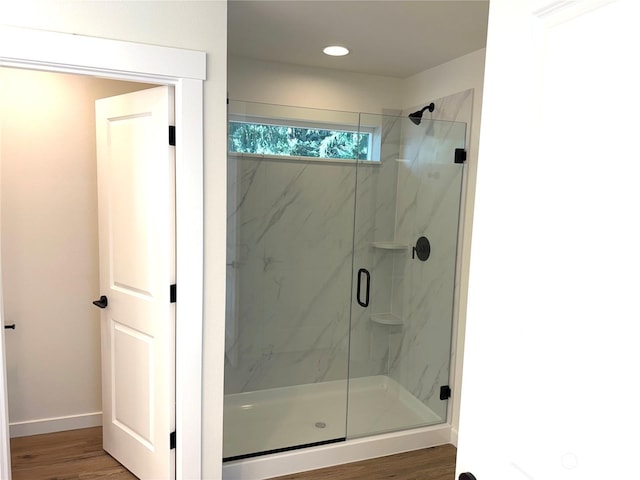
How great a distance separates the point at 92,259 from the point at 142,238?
2.85ft

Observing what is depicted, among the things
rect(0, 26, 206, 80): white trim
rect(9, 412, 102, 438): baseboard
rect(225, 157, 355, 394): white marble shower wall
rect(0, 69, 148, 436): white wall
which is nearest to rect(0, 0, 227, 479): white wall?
rect(0, 26, 206, 80): white trim

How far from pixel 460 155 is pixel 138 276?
222 cm

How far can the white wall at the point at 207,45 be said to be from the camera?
79.5 inches

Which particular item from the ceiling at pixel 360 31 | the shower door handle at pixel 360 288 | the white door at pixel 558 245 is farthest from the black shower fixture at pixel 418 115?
the white door at pixel 558 245

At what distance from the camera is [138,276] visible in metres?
2.58

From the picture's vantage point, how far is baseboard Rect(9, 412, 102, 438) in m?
3.11

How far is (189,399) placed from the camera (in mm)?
2412

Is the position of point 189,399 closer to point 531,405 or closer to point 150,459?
point 150,459

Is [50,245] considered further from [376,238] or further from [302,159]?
[376,238]

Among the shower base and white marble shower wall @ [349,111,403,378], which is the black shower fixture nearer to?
white marble shower wall @ [349,111,403,378]

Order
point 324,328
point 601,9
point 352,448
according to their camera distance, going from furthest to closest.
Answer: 1. point 324,328
2. point 352,448
3. point 601,9

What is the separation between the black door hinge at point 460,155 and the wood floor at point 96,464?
198 cm

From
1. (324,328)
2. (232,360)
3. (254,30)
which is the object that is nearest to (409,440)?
(324,328)

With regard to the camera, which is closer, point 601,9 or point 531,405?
point 601,9
